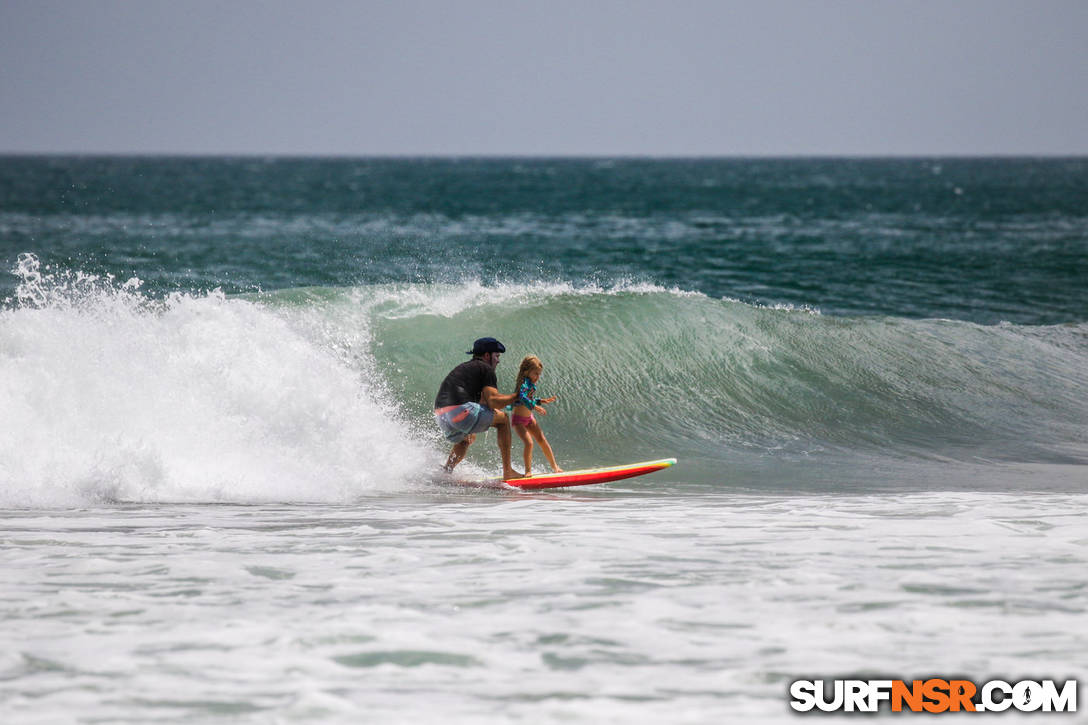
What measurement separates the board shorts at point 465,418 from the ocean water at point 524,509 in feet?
1.53

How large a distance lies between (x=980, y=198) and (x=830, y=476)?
223ft

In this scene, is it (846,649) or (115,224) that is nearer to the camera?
(846,649)

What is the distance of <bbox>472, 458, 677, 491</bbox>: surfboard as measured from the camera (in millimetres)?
9766

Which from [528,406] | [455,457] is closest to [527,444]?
[528,406]

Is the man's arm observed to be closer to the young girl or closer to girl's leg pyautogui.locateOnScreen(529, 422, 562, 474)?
the young girl

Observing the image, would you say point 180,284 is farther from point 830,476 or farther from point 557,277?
point 830,476

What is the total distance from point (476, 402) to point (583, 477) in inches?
41.7

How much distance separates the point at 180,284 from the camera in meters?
23.3

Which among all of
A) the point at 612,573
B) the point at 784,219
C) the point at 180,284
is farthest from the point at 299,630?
the point at 784,219

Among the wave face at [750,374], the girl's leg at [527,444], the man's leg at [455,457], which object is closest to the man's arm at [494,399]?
the girl's leg at [527,444]

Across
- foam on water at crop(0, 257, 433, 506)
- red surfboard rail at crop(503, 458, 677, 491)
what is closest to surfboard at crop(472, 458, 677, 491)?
red surfboard rail at crop(503, 458, 677, 491)

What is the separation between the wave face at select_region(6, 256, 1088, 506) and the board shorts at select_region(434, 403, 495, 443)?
0.54 meters

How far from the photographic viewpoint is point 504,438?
10039mm

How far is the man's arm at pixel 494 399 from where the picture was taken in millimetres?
9812
